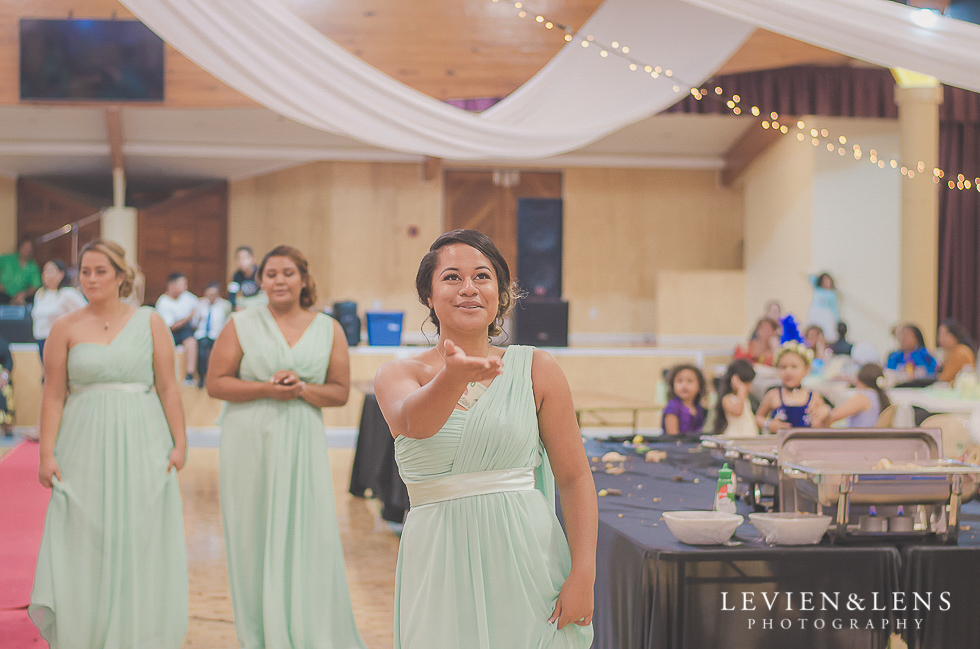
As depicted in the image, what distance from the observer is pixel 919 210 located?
999cm

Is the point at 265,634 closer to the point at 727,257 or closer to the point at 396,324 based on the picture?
the point at 396,324

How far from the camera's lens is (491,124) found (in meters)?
4.30

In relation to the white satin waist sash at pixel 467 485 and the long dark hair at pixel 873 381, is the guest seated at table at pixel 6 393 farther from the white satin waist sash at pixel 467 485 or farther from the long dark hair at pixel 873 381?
the white satin waist sash at pixel 467 485

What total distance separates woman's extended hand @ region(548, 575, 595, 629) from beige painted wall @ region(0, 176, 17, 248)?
14.4 meters

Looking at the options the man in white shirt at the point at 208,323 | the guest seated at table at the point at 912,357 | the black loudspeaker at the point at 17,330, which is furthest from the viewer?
the black loudspeaker at the point at 17,330

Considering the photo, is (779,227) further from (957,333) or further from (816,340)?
(957,333)

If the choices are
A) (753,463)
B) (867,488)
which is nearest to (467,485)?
(867,488)

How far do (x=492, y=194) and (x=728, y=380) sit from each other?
34.2 ft

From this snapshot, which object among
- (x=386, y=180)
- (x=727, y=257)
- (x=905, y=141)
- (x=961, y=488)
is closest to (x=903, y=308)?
(x=905, y=141)

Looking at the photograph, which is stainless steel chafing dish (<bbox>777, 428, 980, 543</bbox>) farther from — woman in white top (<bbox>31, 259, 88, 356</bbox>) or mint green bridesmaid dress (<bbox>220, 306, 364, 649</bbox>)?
woman in white top (<bbox>31, 259, 88, 356</bbox>)

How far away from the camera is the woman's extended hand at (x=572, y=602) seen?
1.69 metres

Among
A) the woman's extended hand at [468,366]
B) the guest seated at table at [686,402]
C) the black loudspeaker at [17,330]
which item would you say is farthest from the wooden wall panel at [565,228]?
the woman's extended hand at [468,366]

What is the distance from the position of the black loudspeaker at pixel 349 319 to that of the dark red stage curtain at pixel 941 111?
3890 mm

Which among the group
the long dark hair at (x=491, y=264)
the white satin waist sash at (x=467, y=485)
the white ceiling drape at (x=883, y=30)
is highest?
the white ceiling drape at (x=883, y=30)
